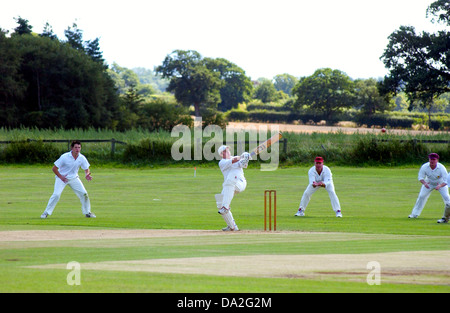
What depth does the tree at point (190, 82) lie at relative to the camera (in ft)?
479

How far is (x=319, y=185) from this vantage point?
21453 mm

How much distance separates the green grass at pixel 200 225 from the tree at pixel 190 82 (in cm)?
10710

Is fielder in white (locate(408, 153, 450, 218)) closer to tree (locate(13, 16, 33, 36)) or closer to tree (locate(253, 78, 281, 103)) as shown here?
tree (locate(13, 16, 33, 36))

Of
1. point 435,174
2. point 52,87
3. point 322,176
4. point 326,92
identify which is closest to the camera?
point 435,174

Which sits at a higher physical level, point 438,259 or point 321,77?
point 321,77

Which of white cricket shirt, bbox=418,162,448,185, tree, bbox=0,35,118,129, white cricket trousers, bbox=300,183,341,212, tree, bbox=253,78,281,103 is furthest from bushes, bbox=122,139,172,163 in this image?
tree, bbox=253,78,281,103

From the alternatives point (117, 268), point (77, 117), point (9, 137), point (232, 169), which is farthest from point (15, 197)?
point (77, 117)

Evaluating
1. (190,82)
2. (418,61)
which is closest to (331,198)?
(418,61)

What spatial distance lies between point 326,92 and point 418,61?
198 feet

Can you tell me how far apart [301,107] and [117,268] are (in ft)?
415

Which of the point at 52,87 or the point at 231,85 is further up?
the point at 231,85

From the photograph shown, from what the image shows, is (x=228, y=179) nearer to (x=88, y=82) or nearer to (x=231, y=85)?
(x=88, y=82)

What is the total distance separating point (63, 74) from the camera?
7806cm

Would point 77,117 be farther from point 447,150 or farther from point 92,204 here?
point 92,204
